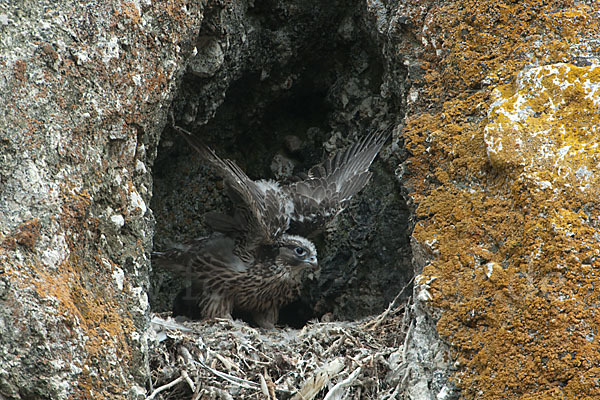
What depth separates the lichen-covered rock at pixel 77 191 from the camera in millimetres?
2227

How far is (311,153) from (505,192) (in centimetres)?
260

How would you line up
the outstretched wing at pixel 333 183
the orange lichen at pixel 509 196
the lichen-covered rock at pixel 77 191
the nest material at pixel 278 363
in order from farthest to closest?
the outstretched wing at pixel 333 183 → the nest material at pixel 278 363 → the orange lichen at pixel 509 196 → the lichen-covered rock at pixel 77 191

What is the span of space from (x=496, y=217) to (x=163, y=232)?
289cm

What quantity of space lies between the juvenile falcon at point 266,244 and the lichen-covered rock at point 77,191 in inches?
72.7

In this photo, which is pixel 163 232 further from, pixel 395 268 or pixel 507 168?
pixel 507 168

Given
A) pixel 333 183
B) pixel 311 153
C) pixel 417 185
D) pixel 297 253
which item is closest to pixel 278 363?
pixel 417 185

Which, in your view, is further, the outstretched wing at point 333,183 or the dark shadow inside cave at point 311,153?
the outstretched wing at point 333,183

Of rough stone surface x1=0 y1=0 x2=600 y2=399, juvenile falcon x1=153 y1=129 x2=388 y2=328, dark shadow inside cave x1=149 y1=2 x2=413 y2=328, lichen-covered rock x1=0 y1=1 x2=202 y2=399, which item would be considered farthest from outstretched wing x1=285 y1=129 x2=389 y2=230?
lichen-covered rock x1=0 y1=1 x2=202 y2=399

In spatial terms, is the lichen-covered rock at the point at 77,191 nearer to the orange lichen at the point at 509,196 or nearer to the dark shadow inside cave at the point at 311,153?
the orange lichen at the point at 509,196

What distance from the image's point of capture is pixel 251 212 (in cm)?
484

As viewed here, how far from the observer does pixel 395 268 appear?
15.5 ft

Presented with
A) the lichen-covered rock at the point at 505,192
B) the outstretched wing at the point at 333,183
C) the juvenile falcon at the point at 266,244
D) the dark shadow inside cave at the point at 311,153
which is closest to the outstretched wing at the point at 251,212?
the juvenile falcon at the point at 266,244

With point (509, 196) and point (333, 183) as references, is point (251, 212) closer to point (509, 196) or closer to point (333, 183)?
point (333, 183)

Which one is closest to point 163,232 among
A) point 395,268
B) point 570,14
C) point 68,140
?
point 395,268
